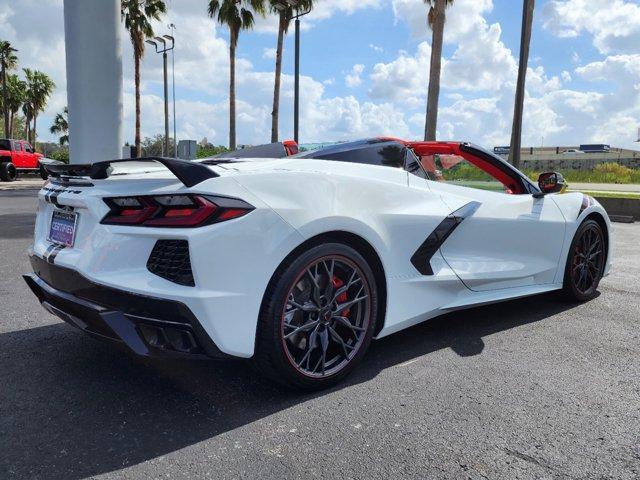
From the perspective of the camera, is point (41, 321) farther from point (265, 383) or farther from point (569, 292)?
point (569, 292)

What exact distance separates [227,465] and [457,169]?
106 inches

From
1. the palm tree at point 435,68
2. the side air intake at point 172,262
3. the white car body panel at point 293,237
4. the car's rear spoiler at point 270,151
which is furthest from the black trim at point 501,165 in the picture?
the palm tree at point 435,68

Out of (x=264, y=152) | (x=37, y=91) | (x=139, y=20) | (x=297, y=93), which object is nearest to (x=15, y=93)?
(x=37, y=91)

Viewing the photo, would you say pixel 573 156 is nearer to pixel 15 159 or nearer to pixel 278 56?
pixel 278 56

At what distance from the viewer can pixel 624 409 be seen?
2691mm

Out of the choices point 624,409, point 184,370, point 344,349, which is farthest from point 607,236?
point 184,370

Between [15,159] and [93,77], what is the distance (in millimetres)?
19566

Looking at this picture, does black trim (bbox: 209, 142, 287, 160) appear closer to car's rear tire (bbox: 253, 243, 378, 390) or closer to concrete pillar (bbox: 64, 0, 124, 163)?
car's rear tire (bbox: 253, 243, 378, 390)

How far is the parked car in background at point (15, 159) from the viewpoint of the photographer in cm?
2453

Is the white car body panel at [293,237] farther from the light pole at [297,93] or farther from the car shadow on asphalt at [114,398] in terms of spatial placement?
the light pole at [297,93]

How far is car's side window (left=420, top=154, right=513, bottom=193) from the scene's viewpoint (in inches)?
150

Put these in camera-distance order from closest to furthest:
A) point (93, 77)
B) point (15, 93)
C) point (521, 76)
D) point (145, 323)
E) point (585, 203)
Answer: point (145, 323)
point (585, 203)
point (93, 77)
point (521, 76)
point (15, 93)

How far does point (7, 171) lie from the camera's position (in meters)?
24.5

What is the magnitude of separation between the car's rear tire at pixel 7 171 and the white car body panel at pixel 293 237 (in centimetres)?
2483
